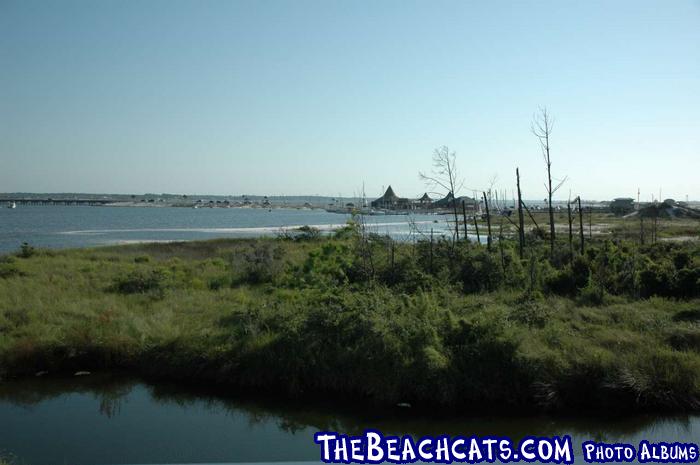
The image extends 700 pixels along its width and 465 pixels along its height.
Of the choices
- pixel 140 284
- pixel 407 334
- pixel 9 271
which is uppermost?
pixel 9 271

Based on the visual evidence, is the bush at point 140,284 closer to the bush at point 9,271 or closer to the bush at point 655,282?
the bush at point 9,271

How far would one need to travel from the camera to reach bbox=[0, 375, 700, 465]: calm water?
26.2 ft

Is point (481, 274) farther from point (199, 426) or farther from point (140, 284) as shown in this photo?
point (140, 284)

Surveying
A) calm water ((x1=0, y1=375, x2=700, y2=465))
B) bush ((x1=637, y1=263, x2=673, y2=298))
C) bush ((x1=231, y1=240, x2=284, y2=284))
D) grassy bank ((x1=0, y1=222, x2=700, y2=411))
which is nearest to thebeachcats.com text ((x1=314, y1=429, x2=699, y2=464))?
calm water ((x1=0, y1=375, x2=700, y2=465))

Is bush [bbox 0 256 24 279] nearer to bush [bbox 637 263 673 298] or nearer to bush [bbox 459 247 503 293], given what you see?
bush [bbox 459 247 503 293]

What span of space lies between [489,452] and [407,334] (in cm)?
305

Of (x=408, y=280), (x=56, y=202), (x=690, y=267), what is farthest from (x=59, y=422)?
(x=56, y=202)

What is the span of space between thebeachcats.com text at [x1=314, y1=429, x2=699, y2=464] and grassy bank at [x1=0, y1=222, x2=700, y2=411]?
5.54ft

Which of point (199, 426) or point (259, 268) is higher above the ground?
point (259, 268)

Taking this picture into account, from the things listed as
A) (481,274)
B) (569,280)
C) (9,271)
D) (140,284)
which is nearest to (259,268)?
(140,284)

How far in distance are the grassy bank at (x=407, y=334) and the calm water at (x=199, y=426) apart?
1.65 ft

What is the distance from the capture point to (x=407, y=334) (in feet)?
32.3

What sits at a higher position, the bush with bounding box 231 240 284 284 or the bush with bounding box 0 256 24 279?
the bush with bounding box 0 256 24 279

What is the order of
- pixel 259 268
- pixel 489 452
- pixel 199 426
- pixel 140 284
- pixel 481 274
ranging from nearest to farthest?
pixel 489 452, pixel 199 426, pixel 140 284, pixel 481 274, pixel 259 268
